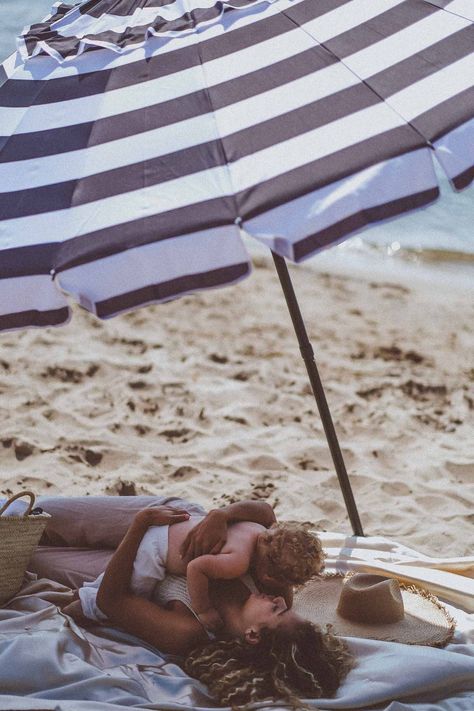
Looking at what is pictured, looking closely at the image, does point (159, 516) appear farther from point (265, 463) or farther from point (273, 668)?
point (265, 463)

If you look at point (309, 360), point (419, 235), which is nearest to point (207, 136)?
point (309, 360)

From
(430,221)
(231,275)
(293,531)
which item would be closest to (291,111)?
(231,275)

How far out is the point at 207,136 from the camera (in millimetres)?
2746

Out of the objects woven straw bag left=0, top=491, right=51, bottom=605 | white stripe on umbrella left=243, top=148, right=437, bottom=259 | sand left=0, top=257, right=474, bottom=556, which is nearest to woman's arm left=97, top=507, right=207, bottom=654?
woven straw bag left=0, top=491, right=51, bottom=605

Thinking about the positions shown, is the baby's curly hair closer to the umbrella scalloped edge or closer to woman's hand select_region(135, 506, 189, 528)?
woman's hand select_region(135, 506, 189, 528)

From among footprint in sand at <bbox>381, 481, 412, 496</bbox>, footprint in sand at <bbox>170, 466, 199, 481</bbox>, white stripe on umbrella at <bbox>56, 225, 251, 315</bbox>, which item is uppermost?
white stripe on umbrella at <bbox>56, 225, 251, 315</bbox>

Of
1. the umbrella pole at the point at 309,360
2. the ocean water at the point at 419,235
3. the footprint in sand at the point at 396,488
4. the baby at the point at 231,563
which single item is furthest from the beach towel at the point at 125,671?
the ocean water at the point at 419,235

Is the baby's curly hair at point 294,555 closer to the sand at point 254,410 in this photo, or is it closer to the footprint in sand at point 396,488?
the sand at point 254,410

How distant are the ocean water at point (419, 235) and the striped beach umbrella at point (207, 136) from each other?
631 cm

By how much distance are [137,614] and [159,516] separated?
351 mm

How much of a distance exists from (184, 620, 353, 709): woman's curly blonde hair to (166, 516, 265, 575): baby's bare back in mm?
308

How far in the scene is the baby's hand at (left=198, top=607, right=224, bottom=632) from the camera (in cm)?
290

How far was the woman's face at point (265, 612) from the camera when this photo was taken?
280 cm

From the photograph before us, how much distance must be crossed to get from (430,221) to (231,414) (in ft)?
20.2
